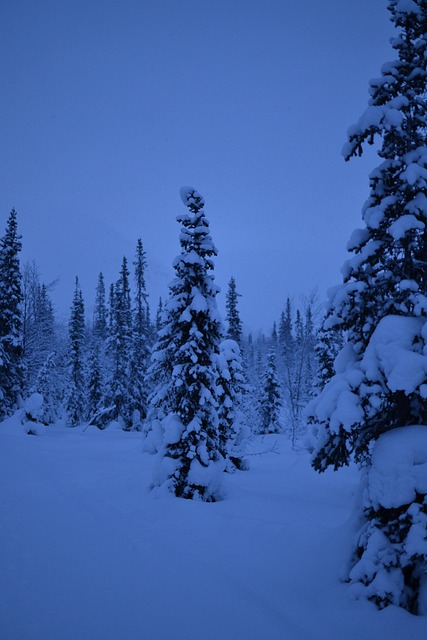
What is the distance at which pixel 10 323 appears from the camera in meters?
25.5

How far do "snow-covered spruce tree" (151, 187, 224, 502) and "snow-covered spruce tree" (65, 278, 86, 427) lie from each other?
28727 millimetres

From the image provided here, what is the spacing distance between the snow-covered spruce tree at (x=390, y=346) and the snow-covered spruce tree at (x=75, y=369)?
35404 mm

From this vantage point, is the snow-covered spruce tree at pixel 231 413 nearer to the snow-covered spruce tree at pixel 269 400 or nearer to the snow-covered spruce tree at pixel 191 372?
the snow-covered spruce tree at pixel 191 372

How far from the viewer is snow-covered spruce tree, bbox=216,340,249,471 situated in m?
15.4

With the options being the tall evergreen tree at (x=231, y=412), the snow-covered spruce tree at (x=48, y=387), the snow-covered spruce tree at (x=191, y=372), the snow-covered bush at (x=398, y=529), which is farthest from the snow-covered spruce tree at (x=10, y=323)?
the snow-covered bush at (x=398, y=529)

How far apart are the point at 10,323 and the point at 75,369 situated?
12.9 metres

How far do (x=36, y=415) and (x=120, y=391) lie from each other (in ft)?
33.1

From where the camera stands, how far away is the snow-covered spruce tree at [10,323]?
25.3 metres

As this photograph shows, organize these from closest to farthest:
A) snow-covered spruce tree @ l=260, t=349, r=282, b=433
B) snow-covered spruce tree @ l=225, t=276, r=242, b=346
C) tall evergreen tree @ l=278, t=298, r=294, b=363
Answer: snow-covered spruce tree @ l=225, t=276, r=242, b=346 → snow-covered spruce tree @ l=260, t=349, r=282, b=433 → tall evergreen tree @ l=278, t=298, r=294, b=363

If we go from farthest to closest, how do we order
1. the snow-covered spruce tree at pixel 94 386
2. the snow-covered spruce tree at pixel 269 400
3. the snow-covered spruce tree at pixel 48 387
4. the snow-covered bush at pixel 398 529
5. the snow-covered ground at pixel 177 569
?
the snow-covered spruce tree at pixel 94 386, the snow-covered spruce tree at pixel 269 400, the snow-covered spruce tree at pixel 48 387, the snow-covered ground at pixel 177 569, the snow-covered bush at pixel 398 529

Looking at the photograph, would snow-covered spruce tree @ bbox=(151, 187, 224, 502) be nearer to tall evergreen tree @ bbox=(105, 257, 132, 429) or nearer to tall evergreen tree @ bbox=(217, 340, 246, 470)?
tall evergreen tree @ bbox=(217, 340, 246, 470)

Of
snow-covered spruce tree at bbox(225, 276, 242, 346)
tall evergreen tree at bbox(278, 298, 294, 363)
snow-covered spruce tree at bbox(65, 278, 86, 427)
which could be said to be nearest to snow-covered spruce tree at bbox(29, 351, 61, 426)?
snow-covered spruce tree at bbox(65, 278, 86, 427)

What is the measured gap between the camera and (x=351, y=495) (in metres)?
11.6

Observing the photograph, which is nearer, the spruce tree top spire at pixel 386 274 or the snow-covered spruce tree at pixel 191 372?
the spruce tree top spire at pixel 386 274
